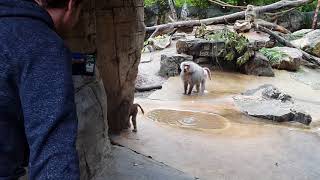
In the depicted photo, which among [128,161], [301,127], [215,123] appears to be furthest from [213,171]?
[301,127]

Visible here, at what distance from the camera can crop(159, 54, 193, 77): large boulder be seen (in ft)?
36.1

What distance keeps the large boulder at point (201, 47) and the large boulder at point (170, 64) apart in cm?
53

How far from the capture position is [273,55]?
12.1m

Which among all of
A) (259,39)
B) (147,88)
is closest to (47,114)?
(147,88)

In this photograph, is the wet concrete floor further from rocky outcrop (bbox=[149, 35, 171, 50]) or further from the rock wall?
rocky outcrop (bbox=[149, 35, 171, 50])

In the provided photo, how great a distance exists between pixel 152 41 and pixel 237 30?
8.52ft

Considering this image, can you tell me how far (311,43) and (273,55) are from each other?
2.05 meters

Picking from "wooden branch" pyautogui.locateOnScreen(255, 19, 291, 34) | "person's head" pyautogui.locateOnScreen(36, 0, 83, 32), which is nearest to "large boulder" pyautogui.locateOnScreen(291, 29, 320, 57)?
"wooden branch" pyautogui.locateOnScreen(255, 19, 291, 34)

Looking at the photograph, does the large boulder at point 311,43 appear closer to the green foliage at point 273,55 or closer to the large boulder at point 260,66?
the green foliage at point 273,55

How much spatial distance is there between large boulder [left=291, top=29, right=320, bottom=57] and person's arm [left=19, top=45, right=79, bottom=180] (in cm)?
1319

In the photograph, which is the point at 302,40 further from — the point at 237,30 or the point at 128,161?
the point at 128,161

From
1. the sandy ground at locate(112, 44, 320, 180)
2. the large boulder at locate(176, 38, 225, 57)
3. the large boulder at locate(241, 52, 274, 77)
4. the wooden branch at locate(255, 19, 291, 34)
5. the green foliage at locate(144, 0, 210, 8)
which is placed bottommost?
the sandy ground at locate(112, 44, 320, 180)

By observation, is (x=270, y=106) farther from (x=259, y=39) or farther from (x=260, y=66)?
(x=259, y=39)

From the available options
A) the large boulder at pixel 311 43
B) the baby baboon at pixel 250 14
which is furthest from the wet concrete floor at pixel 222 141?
the large boulder at pixel 311 43
